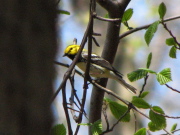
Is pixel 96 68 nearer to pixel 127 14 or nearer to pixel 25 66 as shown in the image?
pixel 127 14

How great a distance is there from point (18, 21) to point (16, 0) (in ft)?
0.22

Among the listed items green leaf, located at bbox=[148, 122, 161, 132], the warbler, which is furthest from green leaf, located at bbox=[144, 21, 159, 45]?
the warbler

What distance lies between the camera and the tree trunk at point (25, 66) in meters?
1.55

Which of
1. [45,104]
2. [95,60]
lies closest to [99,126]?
[45,104]

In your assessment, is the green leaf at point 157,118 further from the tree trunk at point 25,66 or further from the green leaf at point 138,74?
the tree trunk at point 25,66

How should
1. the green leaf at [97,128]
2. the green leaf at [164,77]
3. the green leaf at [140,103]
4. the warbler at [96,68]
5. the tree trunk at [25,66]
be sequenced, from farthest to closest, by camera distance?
the warbler at [96,68], the green leaf at [164,77], the green leaf at [140,103], the green leaf at [97,128], the tree trunk at [25,66]

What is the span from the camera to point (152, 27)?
3760 mm

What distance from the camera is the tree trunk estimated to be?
155cm

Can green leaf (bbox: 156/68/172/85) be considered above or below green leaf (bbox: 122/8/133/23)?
below

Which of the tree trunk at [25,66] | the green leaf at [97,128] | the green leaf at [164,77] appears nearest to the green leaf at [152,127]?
the green leaf at [164,77]

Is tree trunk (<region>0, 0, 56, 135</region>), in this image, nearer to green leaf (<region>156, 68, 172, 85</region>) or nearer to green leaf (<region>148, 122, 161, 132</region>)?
green leaf (<region>156, 68, 172, 85</region>)

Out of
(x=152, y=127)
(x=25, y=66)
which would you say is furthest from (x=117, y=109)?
(x=25, y=66)

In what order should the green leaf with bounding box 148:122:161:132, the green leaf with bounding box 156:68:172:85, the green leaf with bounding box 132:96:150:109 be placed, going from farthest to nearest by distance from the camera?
1. the green leaf with bounding box 148:122:161:132
2. the green leaf with bounding box 156:68:172:85
3. the green leaf with bounding box 132:96:150:109

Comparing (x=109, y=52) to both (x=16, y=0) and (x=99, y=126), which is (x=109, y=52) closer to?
(x=99, y=126)
